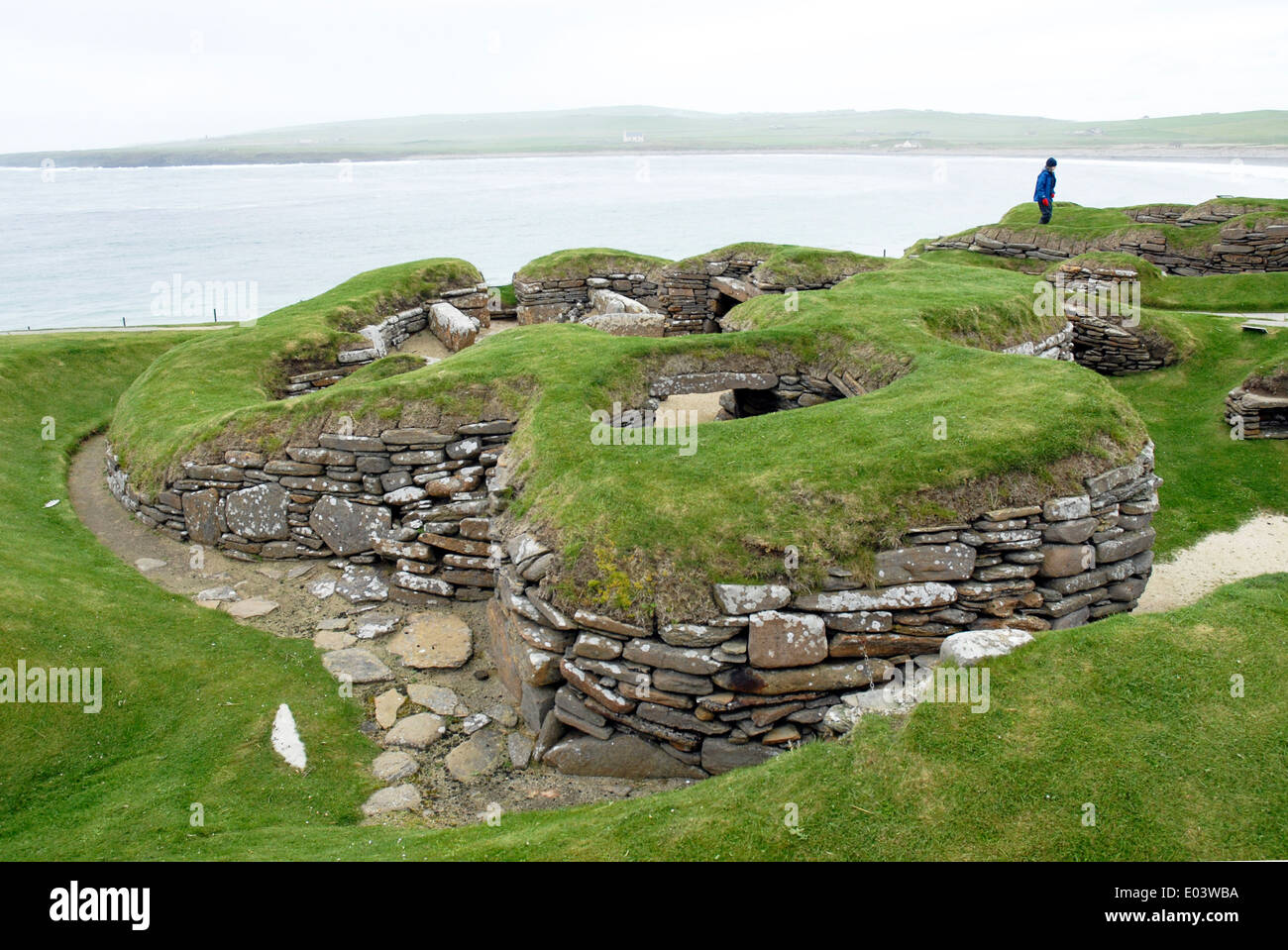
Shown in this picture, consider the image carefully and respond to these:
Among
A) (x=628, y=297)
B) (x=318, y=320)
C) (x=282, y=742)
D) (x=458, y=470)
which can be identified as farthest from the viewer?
(x=628, y=297)

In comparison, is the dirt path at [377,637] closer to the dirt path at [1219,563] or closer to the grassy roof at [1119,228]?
the dirt path at [1219,563]

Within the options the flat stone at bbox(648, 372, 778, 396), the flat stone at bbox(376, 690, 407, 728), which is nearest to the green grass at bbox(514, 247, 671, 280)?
the flat stone at bbox(648, 372, 778, 396)

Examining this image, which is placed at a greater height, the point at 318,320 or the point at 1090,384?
the point at 318,320

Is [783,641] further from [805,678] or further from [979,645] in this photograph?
[979,645]

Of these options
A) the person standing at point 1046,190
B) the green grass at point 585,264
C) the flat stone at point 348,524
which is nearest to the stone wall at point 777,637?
the flat stone at point 348,524

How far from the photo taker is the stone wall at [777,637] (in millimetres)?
7754

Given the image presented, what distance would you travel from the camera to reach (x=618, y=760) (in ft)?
26.9

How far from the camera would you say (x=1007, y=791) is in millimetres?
5418

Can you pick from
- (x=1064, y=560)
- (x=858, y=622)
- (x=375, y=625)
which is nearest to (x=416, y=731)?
(x=375, y=625)

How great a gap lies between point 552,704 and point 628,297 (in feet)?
60.3

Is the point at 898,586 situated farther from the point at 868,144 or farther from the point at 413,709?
the point at 868,144

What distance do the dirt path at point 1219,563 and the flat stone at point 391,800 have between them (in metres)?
9.10

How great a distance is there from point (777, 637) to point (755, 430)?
332 cm
